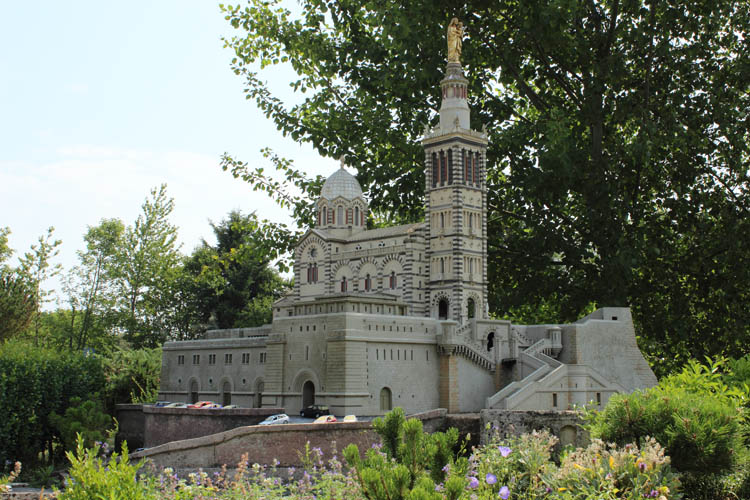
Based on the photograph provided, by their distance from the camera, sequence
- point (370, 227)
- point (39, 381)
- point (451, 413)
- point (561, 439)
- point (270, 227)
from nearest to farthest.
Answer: point (561, 439) → point (451, 413) → point (39, 381) → point (270, 227) → point (370, 227)

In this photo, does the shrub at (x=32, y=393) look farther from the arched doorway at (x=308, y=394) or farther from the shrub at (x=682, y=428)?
the shrub at (x=682, y=428)

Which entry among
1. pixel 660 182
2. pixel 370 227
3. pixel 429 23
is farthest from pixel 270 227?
pixel 660 182

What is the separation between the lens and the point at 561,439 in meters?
37.3

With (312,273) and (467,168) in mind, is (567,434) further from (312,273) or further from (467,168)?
(312,273)

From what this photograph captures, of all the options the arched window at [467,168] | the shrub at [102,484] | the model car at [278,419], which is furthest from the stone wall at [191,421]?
the shrub at [102,484]

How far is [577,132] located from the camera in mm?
54844

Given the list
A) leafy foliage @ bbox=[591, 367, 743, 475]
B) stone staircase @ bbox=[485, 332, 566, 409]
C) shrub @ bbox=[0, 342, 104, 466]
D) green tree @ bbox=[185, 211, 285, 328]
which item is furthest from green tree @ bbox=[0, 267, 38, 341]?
leafy foliage @ bbox=[591, 367, 743, 475]

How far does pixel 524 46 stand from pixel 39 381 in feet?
121

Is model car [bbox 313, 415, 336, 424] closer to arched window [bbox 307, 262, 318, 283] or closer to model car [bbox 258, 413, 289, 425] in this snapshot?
model car [bbox 258, 413, 289, 425]

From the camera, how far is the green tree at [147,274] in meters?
74.6

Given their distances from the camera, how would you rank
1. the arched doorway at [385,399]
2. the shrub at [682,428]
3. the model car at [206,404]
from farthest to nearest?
the model car at [206,404] < the arched doorway at [385,399] < the shrub at [682,428]

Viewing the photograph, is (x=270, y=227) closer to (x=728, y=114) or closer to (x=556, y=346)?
(x=556, y=346)

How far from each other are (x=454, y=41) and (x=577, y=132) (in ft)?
37.9

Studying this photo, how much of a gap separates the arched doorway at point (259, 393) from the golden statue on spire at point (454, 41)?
936 inches
